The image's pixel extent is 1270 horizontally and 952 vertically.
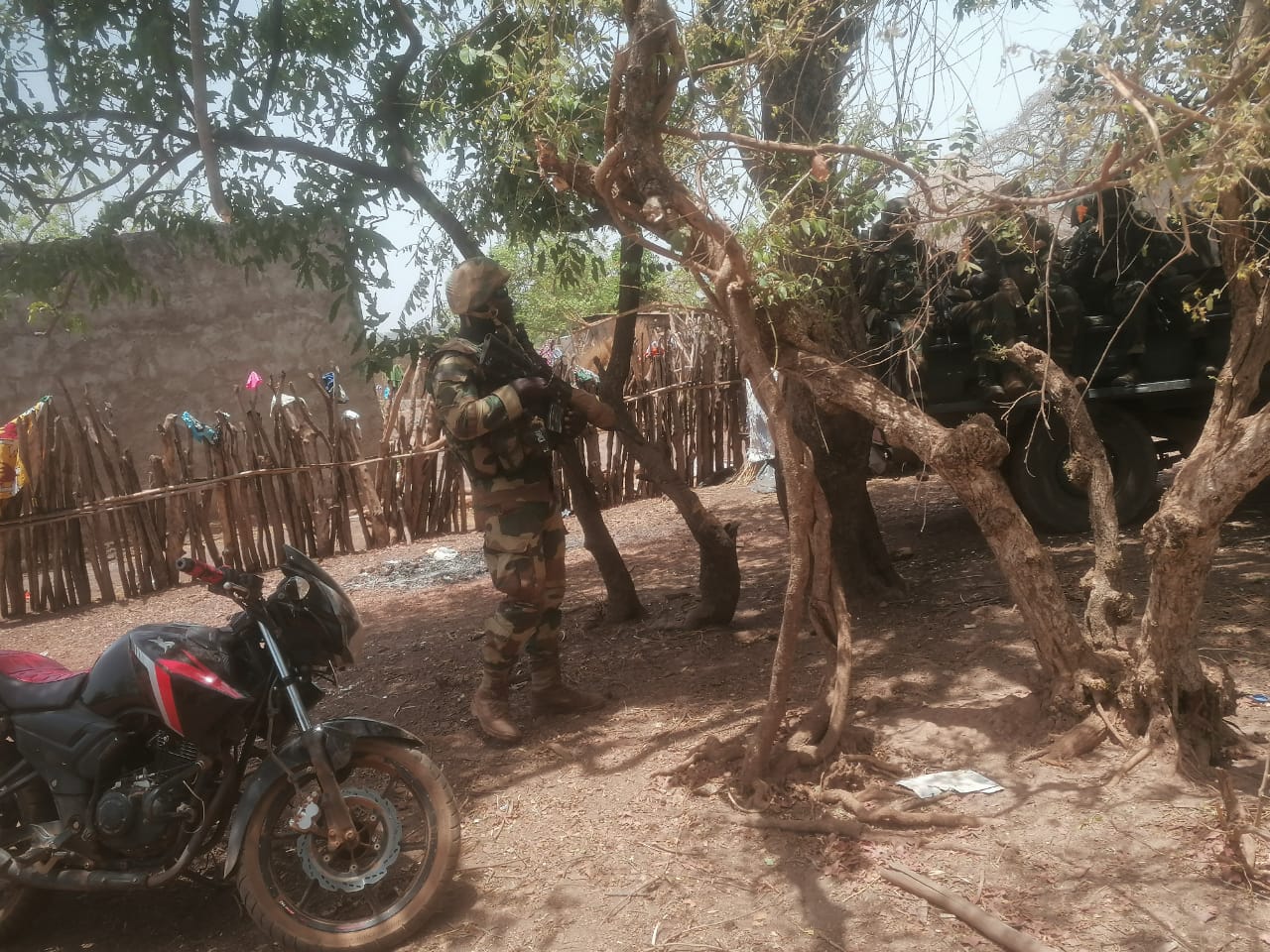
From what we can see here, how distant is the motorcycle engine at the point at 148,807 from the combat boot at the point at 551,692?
1.55 m

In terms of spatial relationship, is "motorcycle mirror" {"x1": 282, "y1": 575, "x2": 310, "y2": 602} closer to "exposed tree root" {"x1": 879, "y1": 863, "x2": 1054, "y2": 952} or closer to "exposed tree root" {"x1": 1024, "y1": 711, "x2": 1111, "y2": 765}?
"exposed tree root" {"x1": 879, "y1": 863, "x2": 1054, "y2": 952}

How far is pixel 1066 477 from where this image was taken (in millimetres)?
6016

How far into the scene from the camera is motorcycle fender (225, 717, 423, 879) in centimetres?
243

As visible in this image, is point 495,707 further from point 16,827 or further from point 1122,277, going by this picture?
point 1122,277

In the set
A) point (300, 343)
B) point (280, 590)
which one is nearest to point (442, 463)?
point (300, 343)

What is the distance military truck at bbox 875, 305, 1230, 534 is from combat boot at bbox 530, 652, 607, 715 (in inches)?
119

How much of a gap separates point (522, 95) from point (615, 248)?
1286 mm

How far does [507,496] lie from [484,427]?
0.34 meters

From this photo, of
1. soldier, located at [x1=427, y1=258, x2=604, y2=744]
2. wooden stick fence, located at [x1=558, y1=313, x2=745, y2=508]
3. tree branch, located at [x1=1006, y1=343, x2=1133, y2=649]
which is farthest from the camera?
wooden stick fence, located at [x1=558, y1=313, x2=745, y2=508]

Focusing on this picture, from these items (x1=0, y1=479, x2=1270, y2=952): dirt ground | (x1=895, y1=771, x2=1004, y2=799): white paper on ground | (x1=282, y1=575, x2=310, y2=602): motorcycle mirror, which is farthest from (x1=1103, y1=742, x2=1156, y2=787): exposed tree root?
(x1=282, y1=575, x2=310, y2=602): motorcycle mirror

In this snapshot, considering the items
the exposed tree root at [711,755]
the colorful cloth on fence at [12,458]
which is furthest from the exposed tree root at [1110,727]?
the colorful cloth on fence at [12,458]

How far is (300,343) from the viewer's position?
10.4 m

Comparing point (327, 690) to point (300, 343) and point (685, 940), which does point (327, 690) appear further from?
point (300, 343)

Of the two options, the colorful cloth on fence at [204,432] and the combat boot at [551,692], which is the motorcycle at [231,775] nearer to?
the combat boot at [551,692]
